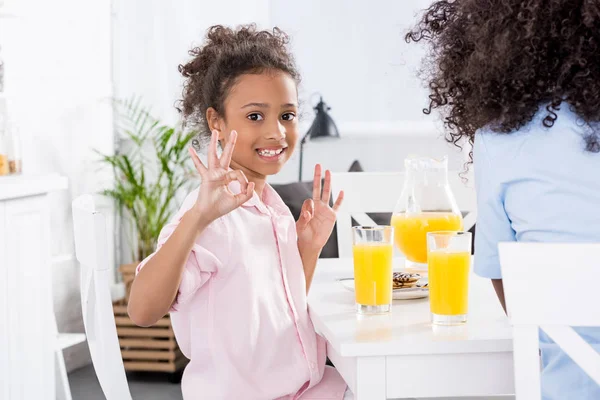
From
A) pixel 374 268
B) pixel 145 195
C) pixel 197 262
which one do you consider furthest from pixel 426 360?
pixel 145 195

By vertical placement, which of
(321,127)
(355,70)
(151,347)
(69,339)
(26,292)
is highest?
(355,70)

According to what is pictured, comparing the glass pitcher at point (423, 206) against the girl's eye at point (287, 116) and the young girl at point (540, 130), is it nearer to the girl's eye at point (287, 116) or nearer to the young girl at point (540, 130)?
the girl's eye at point (287, 116)

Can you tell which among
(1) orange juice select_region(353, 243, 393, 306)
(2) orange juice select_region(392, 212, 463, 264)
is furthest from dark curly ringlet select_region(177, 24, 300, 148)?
(1) orange juice select_region(353, 243, 393, 306)

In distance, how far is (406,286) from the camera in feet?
4.92

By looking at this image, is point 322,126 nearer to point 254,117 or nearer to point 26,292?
point 26,292

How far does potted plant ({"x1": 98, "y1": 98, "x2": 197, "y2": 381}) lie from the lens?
11.9 ft

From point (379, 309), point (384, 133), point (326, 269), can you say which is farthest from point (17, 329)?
point (384, 133)

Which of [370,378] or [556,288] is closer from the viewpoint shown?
[556,288]

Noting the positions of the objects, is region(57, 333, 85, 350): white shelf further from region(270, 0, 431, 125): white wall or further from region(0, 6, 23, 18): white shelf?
region(270, 0, 431, 125): white wall

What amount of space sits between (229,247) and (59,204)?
2505 mm

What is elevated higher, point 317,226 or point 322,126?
point 322,126

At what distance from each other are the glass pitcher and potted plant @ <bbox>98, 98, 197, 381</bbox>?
6.48ft

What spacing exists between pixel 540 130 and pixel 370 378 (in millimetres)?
409

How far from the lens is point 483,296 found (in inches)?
58.6
